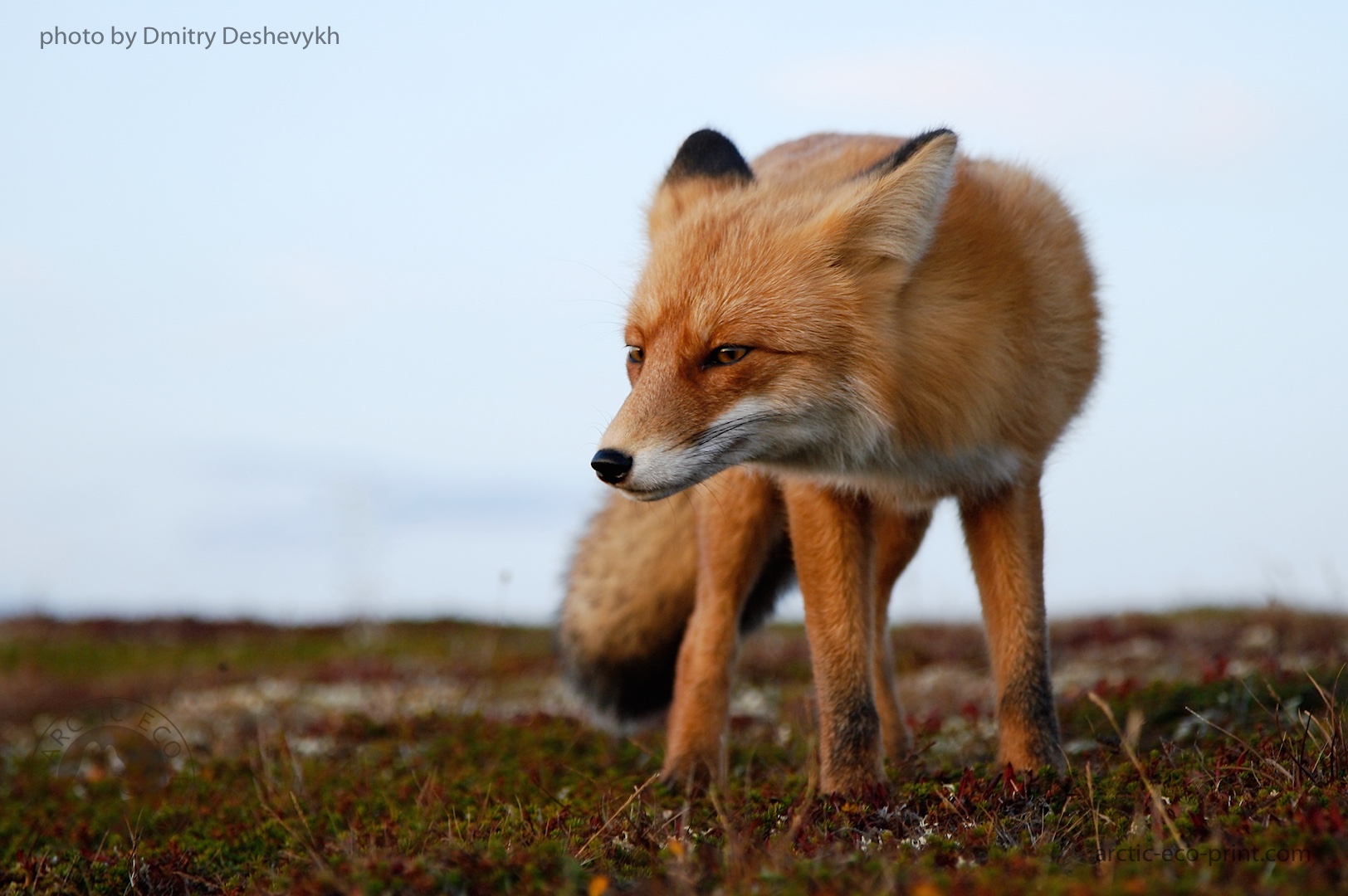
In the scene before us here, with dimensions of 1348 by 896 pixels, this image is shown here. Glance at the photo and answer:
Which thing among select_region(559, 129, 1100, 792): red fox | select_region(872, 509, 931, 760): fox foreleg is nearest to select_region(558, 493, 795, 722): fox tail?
select_region(559, 129, 1100, 792): red fox

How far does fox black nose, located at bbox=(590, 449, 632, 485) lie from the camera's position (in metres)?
3.81

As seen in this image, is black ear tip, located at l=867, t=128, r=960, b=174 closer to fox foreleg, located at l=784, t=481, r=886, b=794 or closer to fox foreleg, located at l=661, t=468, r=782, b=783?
fox foreleg, located at l=784, t=481, r=886, b=794

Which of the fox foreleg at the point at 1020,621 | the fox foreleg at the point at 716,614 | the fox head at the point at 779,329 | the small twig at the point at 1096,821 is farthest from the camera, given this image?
the fox foreleg at the point at 716,614

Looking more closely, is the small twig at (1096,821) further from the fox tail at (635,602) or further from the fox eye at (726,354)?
the fox tail at (635,602)

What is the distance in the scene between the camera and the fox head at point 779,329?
159 inches

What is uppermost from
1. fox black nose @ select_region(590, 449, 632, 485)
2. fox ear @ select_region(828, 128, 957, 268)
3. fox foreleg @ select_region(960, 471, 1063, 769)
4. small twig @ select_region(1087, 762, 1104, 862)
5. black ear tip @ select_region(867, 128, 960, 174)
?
black ear tip @ select_region(867, 128, 960, 174)

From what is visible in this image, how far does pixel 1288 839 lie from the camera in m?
3.02

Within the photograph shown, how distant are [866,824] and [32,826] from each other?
4700 millimetres

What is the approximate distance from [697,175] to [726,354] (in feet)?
4.65

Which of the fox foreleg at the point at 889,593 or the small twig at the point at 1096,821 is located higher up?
the fox foreleg at the point at 889,593

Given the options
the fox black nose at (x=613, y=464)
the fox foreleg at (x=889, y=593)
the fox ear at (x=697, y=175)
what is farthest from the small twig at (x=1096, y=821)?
the fox ear at (x=697, y=175)

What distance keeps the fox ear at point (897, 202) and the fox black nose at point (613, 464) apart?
1229 mm

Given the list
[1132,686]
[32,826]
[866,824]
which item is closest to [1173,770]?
→ [866,824]

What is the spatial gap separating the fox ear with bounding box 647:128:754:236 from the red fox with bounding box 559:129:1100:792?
14mm
